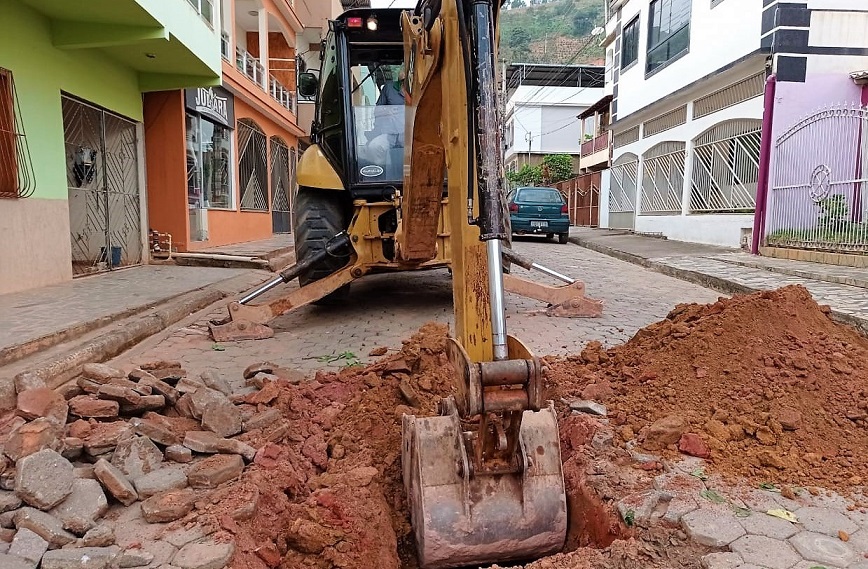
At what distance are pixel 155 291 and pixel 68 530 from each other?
17.8 feet

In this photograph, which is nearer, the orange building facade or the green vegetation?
the orange building facade

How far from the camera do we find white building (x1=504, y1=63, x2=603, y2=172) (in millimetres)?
43656

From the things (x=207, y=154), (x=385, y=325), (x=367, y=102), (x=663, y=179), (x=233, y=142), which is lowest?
(x=385, y=325)

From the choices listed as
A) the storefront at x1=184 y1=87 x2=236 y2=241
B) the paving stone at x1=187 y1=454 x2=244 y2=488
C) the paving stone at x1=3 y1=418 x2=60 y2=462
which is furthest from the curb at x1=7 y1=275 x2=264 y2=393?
the storefront at x1=184 y1=87 x2=236 y2=241

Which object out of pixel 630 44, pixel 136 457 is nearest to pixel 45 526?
pixel 136 457

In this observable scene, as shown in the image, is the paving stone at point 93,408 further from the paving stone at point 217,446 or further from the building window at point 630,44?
the building window at point 630,44

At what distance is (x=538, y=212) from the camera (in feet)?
55.1

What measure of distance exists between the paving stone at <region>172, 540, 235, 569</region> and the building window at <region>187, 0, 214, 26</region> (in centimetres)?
944

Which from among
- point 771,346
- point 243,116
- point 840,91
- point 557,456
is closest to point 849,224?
point 840,91

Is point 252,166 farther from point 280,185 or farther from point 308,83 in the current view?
point 308,83

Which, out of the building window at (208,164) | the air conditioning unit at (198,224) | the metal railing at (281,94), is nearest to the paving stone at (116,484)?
the building window at (208,164)

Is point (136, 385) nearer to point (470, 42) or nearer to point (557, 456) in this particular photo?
point (557, 456)

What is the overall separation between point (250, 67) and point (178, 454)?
49.8ft

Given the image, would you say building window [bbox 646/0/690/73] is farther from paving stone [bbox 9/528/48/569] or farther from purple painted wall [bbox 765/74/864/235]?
paving stone [bbox 9/528/48/569]
